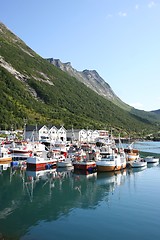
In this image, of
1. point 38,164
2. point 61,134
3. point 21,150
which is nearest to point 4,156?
point 21,150

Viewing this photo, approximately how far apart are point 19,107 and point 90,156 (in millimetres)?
119210

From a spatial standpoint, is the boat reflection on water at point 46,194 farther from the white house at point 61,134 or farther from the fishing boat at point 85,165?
the white house at point 61,134

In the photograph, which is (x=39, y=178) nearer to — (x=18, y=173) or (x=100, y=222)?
(x=18, y=173)

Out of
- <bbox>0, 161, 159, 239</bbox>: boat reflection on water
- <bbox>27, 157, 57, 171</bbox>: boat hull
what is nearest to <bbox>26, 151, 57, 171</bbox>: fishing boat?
<bbox>27, 157, 57, 171</bbox>: boat hull

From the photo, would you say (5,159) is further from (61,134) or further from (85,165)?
(61,134)

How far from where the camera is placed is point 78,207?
1382 inches

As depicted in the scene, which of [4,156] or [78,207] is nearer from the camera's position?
[78,207]

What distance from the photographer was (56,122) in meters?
178

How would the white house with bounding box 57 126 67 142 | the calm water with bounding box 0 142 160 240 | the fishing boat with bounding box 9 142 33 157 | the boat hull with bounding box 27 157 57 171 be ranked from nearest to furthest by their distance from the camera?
the calm water with bounding box 0 142 160 240, the boat hull with bounding box 27 157 57 171, the fishing boat with bounding box 9 142 33 157, the white house with bounding box 57 126 67 142

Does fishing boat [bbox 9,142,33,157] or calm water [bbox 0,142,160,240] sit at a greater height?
fishing boat [bbox 9,142,33,157]

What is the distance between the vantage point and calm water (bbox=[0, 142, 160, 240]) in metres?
26.4

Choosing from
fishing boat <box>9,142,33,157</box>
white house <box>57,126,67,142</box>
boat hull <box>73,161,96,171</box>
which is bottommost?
boat hull <box>73,161,96,171</box>

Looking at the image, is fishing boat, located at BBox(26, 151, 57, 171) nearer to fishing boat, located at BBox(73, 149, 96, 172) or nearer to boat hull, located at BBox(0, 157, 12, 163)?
fishing boat, located at BBox(73, 149, 96, 172)

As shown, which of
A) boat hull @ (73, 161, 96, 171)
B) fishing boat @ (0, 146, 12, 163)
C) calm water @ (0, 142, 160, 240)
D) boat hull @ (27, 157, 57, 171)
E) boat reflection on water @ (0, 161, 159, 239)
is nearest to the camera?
calm water @ (0, 142, 160, 240)
